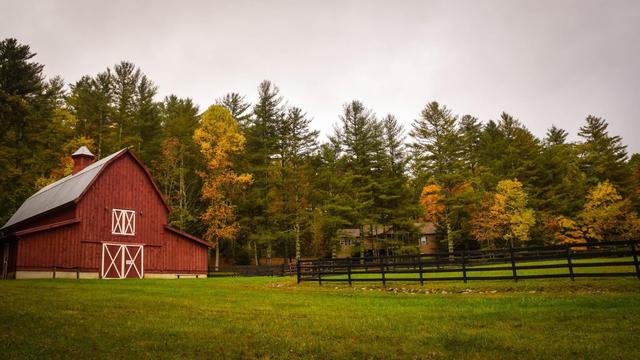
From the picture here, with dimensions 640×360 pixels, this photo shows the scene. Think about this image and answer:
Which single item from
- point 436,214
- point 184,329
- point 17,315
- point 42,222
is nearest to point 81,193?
point 42,222

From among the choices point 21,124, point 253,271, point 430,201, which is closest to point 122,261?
point 253,271

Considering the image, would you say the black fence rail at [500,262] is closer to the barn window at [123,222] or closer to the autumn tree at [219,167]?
the barn window at [123,222]

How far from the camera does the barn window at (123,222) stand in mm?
30656

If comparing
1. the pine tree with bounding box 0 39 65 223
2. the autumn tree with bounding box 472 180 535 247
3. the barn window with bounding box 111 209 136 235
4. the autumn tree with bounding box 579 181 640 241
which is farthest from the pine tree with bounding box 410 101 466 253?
the pine tree with bounding box 0 39 65 223

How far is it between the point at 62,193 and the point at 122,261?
7161 mm

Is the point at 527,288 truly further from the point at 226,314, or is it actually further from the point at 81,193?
the point at 81,193

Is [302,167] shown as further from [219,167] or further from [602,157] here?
[602,157]

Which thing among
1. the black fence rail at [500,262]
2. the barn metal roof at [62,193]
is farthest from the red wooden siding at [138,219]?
the black fence rail at [500,262]

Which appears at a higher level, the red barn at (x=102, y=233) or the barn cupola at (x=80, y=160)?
the barn cupola at (x=80, y=160)

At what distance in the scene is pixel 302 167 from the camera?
151ft

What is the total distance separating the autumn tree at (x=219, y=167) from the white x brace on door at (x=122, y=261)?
9657 mm

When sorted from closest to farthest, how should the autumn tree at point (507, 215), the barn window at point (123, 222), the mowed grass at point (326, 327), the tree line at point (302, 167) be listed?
the mowed grass at point (326, 327) < the barn window at point (123, 222) < the tree line at point (302, 167) < the autumn tree at point (507, 215)

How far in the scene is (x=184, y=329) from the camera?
8789mm

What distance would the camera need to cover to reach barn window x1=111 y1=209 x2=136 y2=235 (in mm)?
30656
